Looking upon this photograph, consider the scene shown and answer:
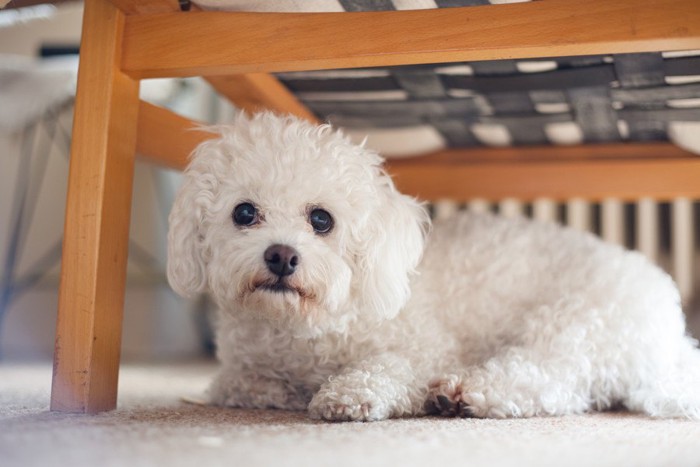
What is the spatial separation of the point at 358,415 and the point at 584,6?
29.6 inches

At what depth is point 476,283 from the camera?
5.57 ft

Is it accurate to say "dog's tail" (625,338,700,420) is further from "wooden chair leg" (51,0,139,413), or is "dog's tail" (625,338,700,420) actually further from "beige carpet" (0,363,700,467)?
"wooden chair leg" (51,0,139,413)

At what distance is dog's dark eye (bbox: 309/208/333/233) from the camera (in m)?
1.43

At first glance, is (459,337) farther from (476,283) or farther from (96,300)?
(96,300)

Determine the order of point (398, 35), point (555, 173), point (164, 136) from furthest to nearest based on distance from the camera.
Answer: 1. point (555, 173)
2. point (164, 136)
3. point (398, 35)

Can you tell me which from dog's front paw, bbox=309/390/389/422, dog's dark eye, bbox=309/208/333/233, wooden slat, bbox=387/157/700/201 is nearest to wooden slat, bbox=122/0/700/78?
dog's dark eye, bbox=309/208/333/233

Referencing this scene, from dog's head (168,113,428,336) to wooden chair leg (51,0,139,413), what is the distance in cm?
13

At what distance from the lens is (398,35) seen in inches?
50.6

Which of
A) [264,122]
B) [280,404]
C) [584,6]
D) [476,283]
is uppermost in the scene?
[584,6]

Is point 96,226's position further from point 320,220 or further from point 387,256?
point 387,256

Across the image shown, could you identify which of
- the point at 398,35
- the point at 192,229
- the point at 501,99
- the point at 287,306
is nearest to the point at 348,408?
the point at 287,306

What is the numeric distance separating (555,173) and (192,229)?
3.83ft

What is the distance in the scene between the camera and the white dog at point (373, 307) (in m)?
1.36

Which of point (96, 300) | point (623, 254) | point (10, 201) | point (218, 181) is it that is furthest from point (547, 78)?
point (10, 201)
